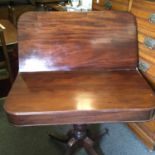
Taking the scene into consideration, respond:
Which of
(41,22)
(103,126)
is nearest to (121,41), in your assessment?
(41,22)

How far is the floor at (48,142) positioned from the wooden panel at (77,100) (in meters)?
0.58

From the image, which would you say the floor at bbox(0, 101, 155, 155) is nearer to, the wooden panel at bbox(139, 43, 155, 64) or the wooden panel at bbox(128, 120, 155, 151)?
the wooden panel at bbox(128, 120, 155, 151)

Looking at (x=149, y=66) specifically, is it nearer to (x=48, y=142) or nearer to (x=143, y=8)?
(x=143, y=8)

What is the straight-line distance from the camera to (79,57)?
107 cm

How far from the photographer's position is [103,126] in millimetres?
1531

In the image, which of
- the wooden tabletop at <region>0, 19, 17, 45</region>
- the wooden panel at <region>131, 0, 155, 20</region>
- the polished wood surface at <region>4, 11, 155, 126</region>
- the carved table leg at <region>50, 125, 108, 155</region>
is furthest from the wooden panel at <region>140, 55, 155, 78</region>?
the wooden tabletop at <region>0, 19, 17, 45</region>

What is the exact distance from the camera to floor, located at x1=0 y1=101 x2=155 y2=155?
1317mm

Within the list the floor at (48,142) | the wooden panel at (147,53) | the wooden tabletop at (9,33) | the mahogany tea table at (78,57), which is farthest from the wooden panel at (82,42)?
the wooden tabletop at (9,33)

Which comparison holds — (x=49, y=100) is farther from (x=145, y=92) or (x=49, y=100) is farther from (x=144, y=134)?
(x=144, y=134)

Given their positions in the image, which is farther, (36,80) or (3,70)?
(3,70)

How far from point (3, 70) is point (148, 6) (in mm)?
1295

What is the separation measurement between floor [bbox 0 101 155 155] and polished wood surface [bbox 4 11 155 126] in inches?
22.6

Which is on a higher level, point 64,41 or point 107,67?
point 64,41

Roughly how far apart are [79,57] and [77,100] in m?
0.32
